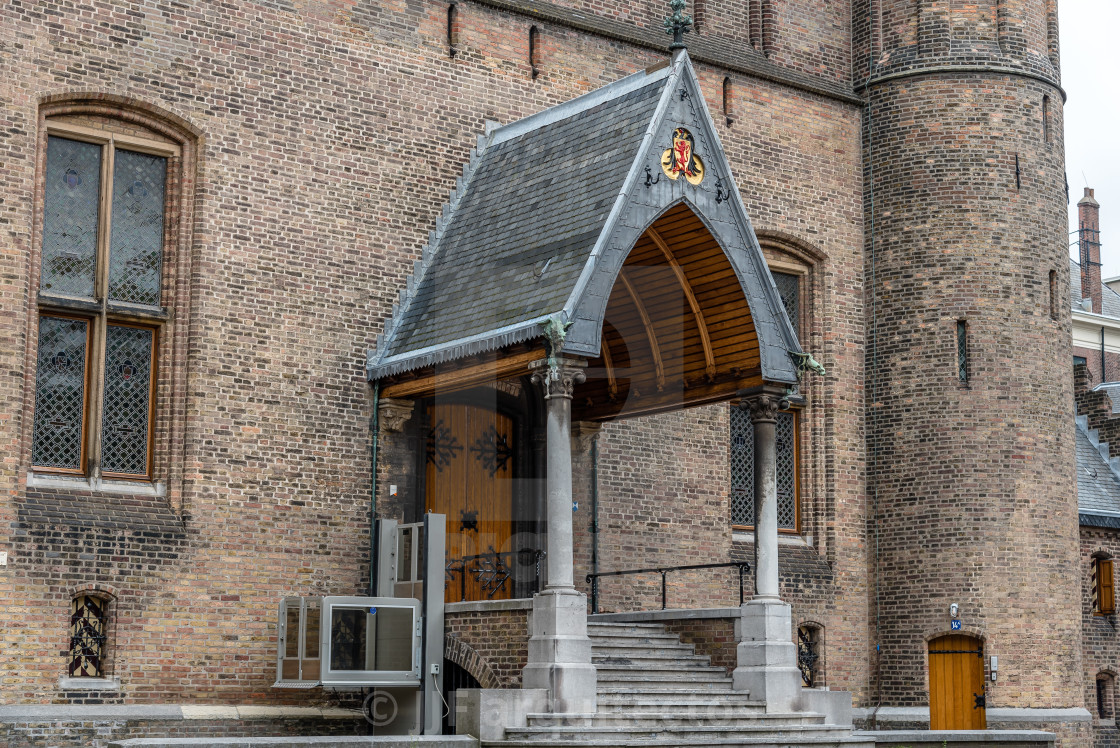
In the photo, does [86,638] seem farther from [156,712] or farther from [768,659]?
[768,659]

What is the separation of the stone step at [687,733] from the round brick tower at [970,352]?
5432 mm

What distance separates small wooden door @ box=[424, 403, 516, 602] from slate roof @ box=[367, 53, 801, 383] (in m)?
1.33

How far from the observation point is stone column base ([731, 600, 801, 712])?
51.0 ft

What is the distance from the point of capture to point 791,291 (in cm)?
2150

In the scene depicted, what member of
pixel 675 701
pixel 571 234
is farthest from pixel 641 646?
pixel 571 234

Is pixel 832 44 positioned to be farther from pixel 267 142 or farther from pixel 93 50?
pixel 93 50

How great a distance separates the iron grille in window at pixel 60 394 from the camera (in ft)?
50.0

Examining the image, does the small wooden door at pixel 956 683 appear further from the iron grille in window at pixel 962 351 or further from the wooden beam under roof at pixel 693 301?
the wooden beam under roof at pixel 693 301

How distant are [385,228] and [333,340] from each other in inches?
59.6

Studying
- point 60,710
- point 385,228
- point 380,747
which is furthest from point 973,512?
point 60,710

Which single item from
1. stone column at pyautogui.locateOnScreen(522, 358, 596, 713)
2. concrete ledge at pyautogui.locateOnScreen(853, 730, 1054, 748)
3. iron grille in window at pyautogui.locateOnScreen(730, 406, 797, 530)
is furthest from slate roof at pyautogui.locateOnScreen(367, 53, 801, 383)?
iron grille in window at pyautogui.locateOnScreen(730, 406, 797, 530)

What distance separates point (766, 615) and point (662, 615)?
5.23 ft

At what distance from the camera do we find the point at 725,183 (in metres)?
15.8

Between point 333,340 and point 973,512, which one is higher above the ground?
point 333,340
